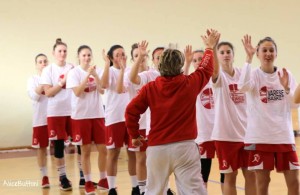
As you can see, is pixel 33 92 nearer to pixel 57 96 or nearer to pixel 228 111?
pixel 57 96

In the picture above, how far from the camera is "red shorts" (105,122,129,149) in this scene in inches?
242

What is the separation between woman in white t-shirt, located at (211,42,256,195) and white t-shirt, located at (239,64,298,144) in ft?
0.84

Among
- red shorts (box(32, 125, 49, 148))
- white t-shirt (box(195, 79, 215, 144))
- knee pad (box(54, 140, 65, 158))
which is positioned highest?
white t-shirt (box(195, 79, 215, 144))

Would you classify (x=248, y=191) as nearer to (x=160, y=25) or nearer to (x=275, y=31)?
(x=160, y=25)

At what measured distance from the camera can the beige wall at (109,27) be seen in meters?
11.3

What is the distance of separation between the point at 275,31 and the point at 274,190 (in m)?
7.55

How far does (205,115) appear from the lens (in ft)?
18.3

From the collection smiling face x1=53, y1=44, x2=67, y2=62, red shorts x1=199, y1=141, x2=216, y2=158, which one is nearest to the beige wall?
smiling face x1=53, y1=44, x2=67, y2=62

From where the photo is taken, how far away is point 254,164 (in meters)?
4.66

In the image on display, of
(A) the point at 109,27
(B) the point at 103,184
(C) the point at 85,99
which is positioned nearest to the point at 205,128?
(C) the point at 85,99

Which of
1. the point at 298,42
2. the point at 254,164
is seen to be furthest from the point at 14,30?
the point at 254,164

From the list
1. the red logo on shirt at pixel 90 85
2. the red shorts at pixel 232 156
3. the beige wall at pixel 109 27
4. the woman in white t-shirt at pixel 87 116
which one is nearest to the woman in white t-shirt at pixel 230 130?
the red shorts at pixel 232 156

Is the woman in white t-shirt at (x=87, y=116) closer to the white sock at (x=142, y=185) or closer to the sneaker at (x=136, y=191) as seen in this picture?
the sneaker at (x=136, y=191)

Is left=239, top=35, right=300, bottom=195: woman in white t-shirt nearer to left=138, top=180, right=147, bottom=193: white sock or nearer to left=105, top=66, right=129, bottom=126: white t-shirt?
left=138, top=180, right=147, bottom=193: white sock
